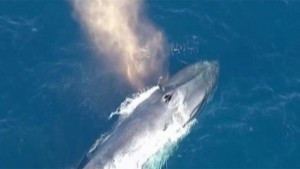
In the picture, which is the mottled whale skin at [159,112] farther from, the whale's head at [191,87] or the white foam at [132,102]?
the white foam at [132,102]

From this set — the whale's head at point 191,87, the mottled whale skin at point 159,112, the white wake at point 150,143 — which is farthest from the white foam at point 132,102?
the whale's head at point 191,87

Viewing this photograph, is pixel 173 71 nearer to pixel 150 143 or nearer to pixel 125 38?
pixel 125 38

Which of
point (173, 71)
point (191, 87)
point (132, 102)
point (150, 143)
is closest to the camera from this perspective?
point (150, 143)

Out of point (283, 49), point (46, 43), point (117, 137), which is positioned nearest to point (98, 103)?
point (117, 137)

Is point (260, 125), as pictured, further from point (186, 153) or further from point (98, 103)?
point (98, 103)

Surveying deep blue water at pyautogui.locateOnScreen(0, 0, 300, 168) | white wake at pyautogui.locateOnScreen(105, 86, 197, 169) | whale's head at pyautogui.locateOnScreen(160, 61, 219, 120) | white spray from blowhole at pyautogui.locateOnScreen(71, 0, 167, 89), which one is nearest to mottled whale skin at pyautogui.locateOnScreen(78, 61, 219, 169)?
whale's head at pyautogui.locateOnScreen(160, 61, 219, 120)

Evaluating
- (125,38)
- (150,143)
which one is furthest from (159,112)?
(125,38)

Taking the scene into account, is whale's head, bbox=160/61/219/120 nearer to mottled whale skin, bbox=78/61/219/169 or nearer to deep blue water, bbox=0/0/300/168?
mottled whale skin, bbox=78/61/219/169
